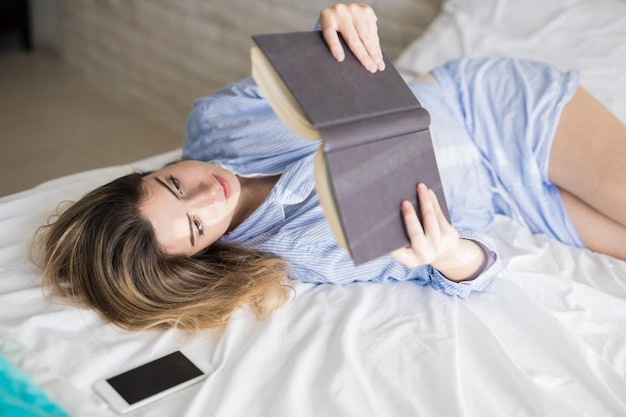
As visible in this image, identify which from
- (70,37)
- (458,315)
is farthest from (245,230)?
(70,37)

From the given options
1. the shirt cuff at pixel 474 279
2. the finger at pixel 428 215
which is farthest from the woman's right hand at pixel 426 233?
the shirt cuff at pixel 474 279

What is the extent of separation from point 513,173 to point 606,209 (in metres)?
0.19

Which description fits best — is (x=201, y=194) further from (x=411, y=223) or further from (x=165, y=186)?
(x=411, y=223)

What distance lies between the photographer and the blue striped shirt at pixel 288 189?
4.17ft

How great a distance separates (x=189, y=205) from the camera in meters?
1.23

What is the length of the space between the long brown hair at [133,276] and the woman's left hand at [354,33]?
0.42 meters

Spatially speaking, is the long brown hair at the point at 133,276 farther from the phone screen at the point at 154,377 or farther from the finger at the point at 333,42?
the finger at the point at 333,42

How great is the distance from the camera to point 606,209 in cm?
138

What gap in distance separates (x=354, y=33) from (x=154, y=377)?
1.93ft

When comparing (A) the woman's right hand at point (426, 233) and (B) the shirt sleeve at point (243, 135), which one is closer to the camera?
(A) the woman's right hand at point (426, 233)

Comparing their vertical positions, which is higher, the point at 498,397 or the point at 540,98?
the point at 540,98

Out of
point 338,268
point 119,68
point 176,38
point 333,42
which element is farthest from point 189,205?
point 119,68

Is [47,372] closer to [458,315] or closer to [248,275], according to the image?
[248,275]

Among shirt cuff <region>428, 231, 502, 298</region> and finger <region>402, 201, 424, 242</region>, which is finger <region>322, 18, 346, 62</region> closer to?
finger <region>402, 201, 424, 242</region>
